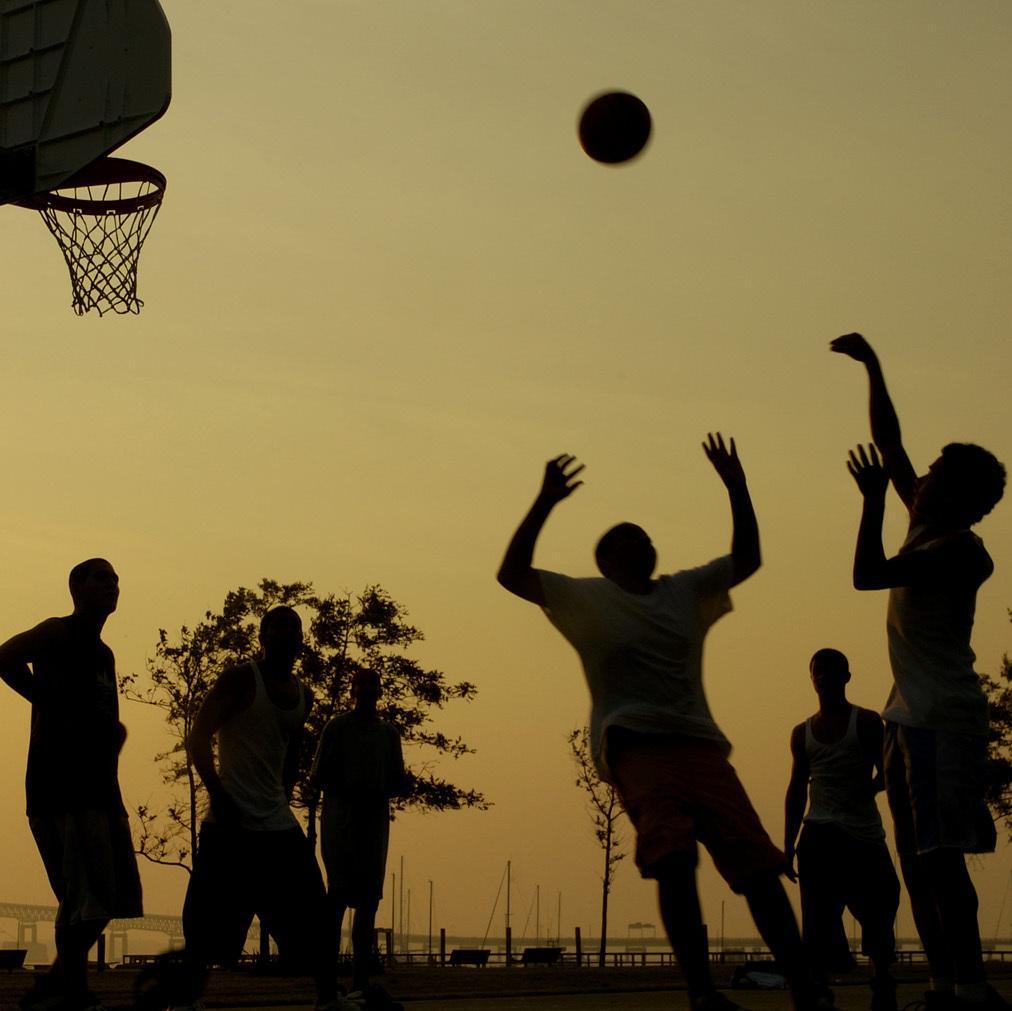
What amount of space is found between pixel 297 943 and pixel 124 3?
7.63 m

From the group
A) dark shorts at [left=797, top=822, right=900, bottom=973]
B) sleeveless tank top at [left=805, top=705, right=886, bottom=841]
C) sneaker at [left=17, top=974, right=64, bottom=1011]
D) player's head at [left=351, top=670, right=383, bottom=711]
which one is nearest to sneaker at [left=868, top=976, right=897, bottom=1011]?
dark shorts at [left=797, top=822, right=900, bottom=973]

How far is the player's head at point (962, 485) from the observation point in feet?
25.2

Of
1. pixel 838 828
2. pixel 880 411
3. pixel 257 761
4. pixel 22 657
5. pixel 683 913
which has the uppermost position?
pixel 880 411

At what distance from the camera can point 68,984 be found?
27.6 feet

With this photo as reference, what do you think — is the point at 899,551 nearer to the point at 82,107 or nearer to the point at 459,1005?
the point at 459,1005

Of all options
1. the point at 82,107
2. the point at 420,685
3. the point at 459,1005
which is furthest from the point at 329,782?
the point at 420,685

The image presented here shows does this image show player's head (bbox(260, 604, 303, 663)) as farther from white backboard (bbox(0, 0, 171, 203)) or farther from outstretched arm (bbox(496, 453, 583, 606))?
white backboard (bbox(0, 0, 171, 203))

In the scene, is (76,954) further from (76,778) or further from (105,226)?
(105,226)

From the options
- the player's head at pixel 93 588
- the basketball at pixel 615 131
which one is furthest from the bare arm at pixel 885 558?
the basketball at pixel 615 131

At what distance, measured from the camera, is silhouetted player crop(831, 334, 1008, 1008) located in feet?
23.6

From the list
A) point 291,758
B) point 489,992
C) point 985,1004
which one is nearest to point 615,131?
point 291,758

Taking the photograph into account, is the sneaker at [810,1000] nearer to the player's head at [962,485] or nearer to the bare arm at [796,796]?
the player's head at [962,485]

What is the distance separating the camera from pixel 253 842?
886 cm

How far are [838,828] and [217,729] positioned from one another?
3.50 m
